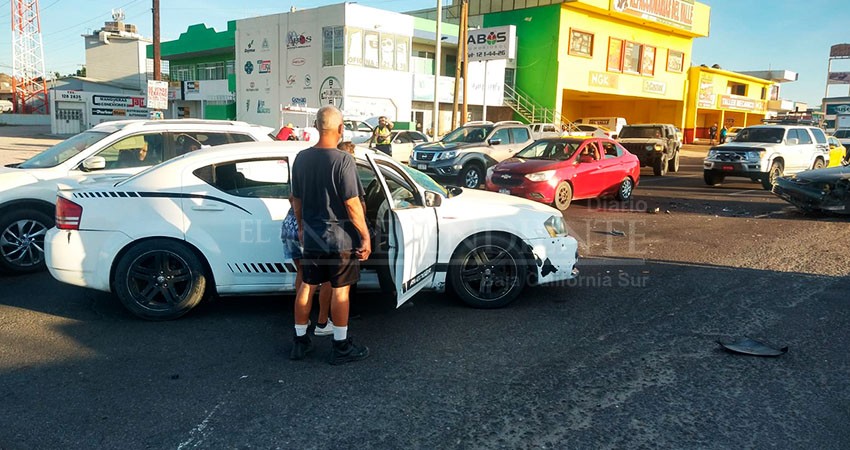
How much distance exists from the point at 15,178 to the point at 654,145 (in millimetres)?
19500

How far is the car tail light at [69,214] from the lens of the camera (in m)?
5.29

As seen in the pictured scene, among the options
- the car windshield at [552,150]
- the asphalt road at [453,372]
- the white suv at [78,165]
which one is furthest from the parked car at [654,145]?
the white suv at [78,165]

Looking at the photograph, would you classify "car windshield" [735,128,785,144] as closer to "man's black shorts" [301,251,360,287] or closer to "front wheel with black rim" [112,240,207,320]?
"man's black shorts" [301,251,360,287]

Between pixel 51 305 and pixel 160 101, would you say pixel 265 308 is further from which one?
pixel 160 101

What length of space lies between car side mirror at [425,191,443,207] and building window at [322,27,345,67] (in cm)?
2756

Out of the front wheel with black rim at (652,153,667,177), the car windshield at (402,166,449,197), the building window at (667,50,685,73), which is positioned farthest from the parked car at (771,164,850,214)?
the building window at (667,50,685,73)

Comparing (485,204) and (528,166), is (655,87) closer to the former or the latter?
(528,166)

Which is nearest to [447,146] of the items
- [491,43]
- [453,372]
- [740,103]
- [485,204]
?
[485,204]

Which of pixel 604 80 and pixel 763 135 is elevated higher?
pixel 604 80

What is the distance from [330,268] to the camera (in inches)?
174

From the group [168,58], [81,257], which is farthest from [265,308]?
[168,58]

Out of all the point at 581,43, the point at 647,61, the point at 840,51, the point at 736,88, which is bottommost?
the point at 736,88

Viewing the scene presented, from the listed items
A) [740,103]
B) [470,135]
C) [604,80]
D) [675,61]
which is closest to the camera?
[470,135]

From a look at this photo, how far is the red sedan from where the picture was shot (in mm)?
12391
